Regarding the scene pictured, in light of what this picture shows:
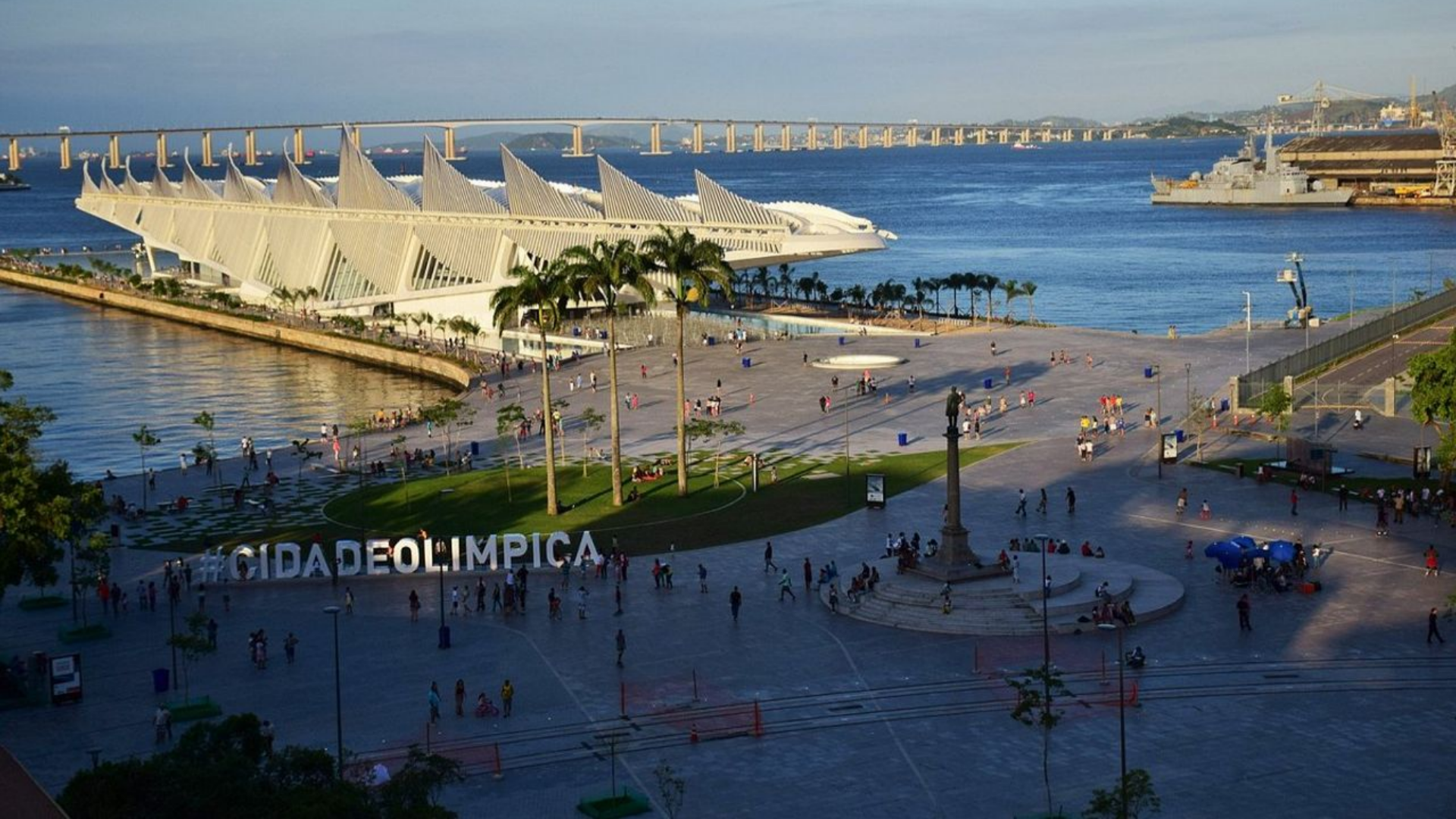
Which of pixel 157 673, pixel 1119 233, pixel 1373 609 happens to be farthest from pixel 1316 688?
pixel 1119 233

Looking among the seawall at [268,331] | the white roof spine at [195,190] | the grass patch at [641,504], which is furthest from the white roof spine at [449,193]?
the grass patch at [641,504]

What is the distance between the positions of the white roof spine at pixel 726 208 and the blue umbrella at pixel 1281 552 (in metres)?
52.7

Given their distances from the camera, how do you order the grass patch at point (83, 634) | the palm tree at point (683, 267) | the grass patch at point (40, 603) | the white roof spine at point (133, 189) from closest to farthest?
the grass patch at point (83, 634), the grass patch at point (40, 603), the palm tree at point (683, 267), the white roof spine at point (133, 189)

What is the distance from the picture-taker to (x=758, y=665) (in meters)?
32.5

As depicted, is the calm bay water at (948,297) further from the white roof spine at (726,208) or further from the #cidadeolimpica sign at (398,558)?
the #cidadeolimpica sign at (398,558)

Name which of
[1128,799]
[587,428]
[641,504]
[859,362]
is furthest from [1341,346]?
[1128,799]

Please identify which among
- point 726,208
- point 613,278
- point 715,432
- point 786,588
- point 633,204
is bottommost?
point 786,588

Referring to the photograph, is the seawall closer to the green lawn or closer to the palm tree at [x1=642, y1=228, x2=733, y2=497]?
the green lawn

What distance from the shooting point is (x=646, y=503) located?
48.1 meters

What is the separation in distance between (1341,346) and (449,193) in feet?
186

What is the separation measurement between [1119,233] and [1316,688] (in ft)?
481

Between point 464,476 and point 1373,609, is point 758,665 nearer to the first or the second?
point 1373,609

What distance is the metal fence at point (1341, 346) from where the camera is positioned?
57969mm

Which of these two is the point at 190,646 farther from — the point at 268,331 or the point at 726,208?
the point at 268,331
